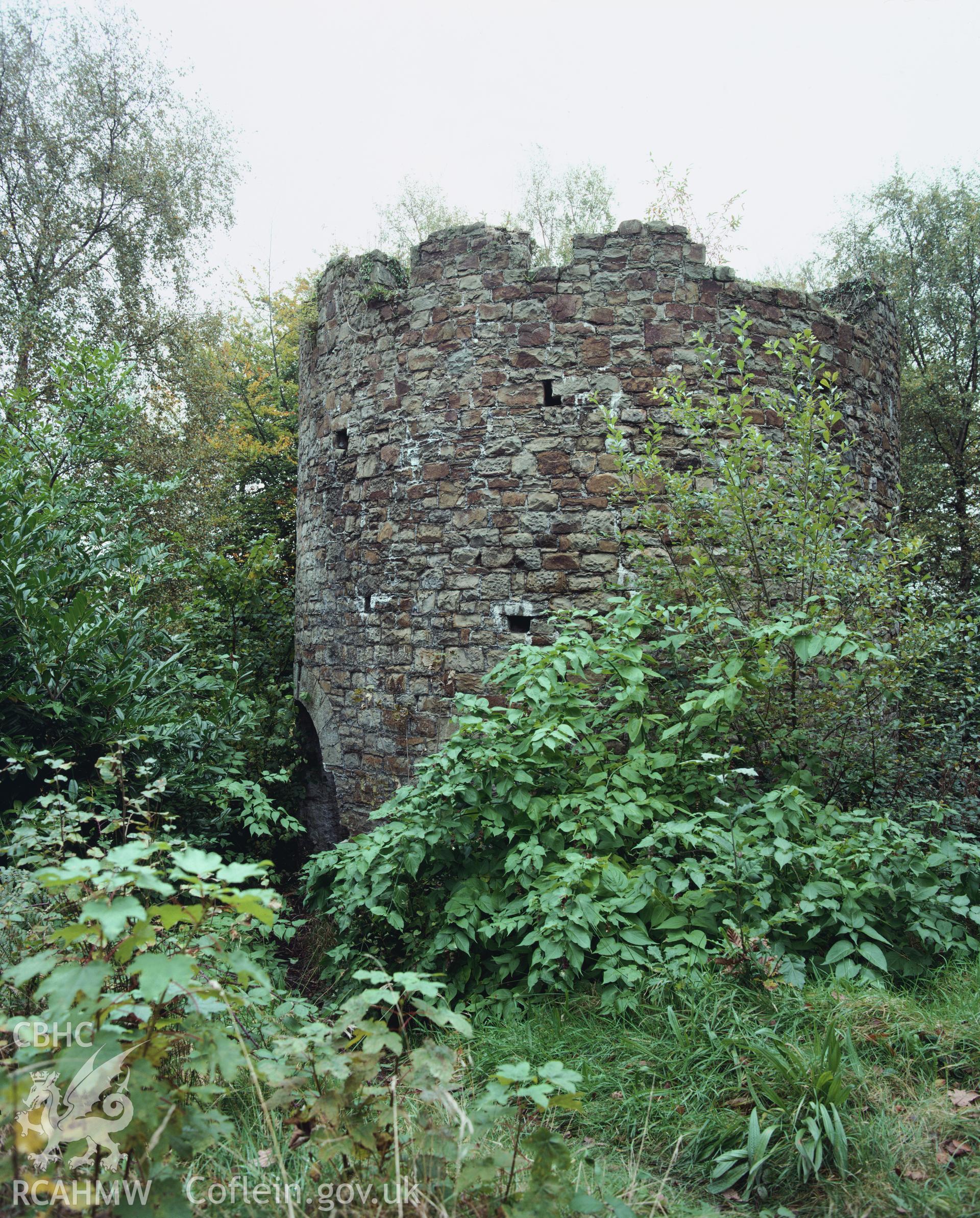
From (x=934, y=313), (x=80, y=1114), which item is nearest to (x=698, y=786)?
(x=80, y=1114)

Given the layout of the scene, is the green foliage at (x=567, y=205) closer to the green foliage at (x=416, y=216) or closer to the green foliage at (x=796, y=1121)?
the green foliage at (x=416, y=216)

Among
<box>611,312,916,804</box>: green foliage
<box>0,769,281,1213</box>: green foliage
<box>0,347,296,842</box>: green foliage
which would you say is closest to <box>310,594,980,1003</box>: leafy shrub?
<box>611,312,916,804</box>: green foliage

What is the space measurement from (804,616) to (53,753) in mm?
4127

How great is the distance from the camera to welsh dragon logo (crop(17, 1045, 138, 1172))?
1.75m

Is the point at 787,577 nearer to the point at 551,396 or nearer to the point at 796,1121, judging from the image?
the point at 551,396

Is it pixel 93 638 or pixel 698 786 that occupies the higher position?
pixel 93 638

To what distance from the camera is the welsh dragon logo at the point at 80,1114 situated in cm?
175

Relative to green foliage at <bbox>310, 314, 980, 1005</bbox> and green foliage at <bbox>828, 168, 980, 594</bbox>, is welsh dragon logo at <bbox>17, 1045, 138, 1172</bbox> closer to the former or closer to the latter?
green foliage at <bbox>310, 314, 980, 1005</bbox>

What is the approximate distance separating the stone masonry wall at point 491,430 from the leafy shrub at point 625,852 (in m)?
0.75

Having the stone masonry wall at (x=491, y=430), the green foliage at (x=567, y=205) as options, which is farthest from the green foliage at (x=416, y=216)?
the stone masonry wall at (x=491, y=430)

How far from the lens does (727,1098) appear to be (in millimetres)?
2576

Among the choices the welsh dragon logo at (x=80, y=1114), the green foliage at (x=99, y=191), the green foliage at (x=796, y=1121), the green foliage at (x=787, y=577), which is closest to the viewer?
the welsh dragon logo at (x=80, y=1114)

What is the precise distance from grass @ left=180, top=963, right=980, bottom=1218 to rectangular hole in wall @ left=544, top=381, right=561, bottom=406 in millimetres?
3502

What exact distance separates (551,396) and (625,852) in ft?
9.44
